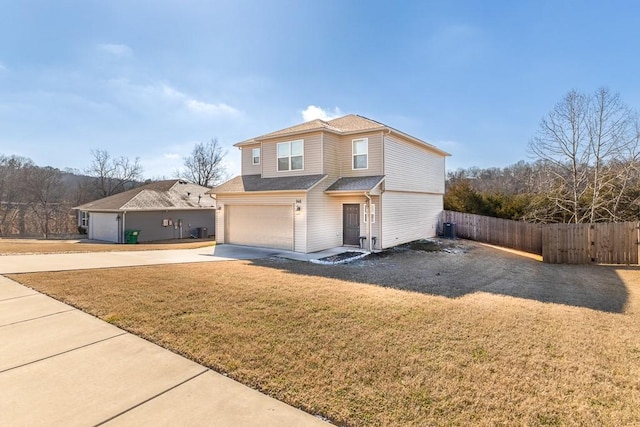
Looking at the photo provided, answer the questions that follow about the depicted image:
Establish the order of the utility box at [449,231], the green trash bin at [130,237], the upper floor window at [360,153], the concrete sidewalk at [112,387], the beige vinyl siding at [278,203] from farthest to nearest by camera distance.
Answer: the green trash bin at [130,237]
the utility box at [449,231]
the upper floor window at [360,153]
the beige vinyl siding at [278,203]
the concrete sidewalk at [112,387]

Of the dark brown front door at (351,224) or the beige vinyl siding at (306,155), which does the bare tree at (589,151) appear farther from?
the beige vinyl siding at (306,155)

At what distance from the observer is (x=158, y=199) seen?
2595cm

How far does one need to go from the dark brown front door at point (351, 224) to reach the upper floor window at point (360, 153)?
6.33ft

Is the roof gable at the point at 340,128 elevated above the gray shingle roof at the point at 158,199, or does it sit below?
above

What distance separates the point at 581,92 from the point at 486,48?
29.2 ft

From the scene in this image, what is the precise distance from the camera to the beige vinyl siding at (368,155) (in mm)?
14223

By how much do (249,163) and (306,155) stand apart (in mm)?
4712

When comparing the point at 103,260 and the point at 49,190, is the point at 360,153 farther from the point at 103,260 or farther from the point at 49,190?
the point at 49,190

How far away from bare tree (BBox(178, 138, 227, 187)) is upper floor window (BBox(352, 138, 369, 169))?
118 feet

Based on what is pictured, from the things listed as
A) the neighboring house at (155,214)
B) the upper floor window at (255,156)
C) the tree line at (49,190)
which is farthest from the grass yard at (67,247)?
the tree line at (49,190)

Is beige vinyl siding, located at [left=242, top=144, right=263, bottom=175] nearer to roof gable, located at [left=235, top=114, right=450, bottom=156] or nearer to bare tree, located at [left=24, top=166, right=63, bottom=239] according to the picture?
roof gable, located at [left=235, top=114, right=450, bottom=156]

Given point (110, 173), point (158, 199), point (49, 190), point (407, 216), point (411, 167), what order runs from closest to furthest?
point (407, 216), point (411, 167), point (158, 199), point (49, 190), point (110, 173)

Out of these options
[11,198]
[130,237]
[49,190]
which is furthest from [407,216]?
[11,198]

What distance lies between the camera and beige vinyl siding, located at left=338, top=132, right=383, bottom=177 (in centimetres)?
1422
